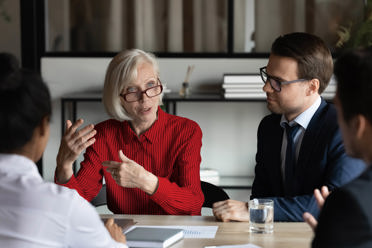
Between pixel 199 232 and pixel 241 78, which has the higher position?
pixel 241 78

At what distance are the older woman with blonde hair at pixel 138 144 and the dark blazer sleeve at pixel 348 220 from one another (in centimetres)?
130

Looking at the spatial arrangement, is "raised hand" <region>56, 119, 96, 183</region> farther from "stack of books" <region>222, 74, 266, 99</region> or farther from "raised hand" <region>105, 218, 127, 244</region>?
"stack of books" <region>222, 74, 266, 99</region>

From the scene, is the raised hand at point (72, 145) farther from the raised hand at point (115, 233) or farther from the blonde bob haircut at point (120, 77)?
the raised hand at point (115, 233)

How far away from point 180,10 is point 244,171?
4.02 feet

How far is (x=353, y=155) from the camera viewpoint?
1.25 meters

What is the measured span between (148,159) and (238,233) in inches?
27.1

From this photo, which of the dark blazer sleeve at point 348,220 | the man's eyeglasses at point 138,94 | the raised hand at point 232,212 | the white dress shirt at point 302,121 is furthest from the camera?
the man's eyeglasses at point 138,94

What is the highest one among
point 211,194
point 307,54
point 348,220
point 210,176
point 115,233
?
point 307,54

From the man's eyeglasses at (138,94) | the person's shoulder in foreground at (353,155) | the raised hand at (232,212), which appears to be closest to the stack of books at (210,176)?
the man's eyeglasses at (138,94)

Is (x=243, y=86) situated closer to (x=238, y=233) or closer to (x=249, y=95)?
(x=249, y=95)

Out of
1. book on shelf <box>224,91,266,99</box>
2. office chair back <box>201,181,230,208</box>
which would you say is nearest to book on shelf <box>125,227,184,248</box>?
office chair back <box>201,181,230,208</box>

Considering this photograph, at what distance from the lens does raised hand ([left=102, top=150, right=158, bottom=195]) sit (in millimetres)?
2223

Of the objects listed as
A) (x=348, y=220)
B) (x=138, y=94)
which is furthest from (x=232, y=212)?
(x=348, y=220)

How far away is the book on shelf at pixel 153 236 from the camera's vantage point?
1818mm
